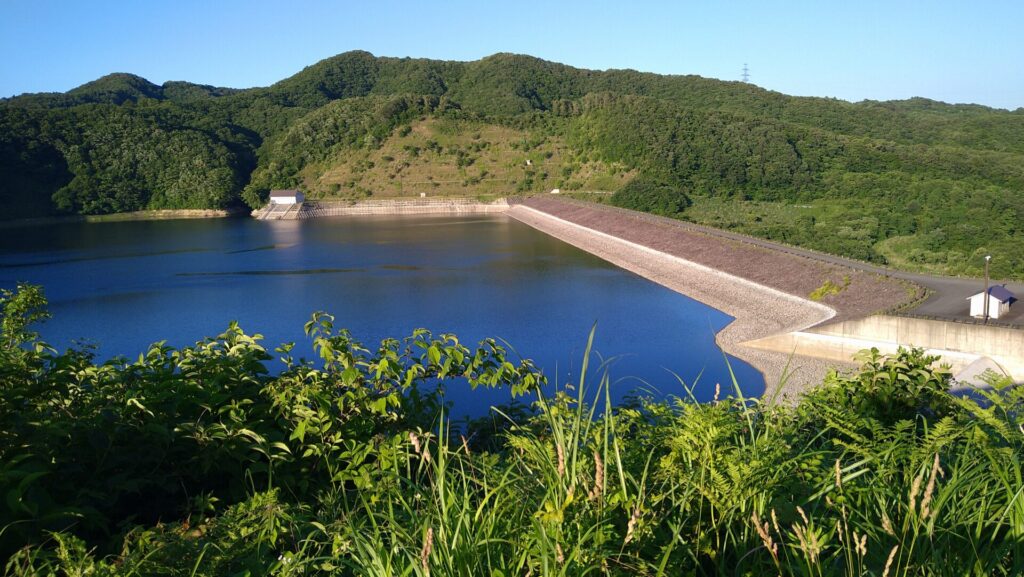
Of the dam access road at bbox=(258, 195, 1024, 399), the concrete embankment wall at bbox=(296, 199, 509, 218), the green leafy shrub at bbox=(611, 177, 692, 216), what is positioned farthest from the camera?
the concrete embankment wall at bbox=(296, 199, 509, 218)

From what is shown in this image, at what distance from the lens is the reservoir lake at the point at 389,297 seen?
17969 mm

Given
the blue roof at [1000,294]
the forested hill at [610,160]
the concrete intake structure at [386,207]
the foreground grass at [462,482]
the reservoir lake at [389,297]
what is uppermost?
the forested hill at [610,160]

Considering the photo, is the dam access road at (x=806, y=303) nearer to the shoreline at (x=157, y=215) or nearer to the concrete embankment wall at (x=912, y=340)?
the concrete embankment wall at (x=912, y=340)

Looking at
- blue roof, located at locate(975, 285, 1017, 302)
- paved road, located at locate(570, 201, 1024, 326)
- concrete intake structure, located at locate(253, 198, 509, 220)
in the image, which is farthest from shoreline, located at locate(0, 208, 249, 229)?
blue roof, located at locate(975, 285, 1017, 302)

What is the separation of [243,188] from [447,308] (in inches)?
2273

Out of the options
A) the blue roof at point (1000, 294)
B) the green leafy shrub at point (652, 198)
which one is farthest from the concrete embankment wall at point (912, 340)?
the green leafy shrub at point (652, 198)

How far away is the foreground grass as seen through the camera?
76.7 inches

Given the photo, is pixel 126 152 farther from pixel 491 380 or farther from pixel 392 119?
pixel 491 380

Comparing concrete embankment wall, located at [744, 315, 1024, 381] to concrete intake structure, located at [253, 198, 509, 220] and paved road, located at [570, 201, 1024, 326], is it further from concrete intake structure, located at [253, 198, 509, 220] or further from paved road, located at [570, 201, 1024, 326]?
concrete intake structure, located at [253, 198, 509, 220]

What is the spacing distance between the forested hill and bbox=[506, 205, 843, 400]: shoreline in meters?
6.16

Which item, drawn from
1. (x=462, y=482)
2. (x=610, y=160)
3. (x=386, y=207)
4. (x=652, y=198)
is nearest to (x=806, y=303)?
(x=462, y=482)

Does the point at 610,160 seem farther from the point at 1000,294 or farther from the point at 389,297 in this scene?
the point at 1000,294

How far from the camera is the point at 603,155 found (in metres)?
67.8

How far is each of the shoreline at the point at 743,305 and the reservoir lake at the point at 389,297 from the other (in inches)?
22.2
